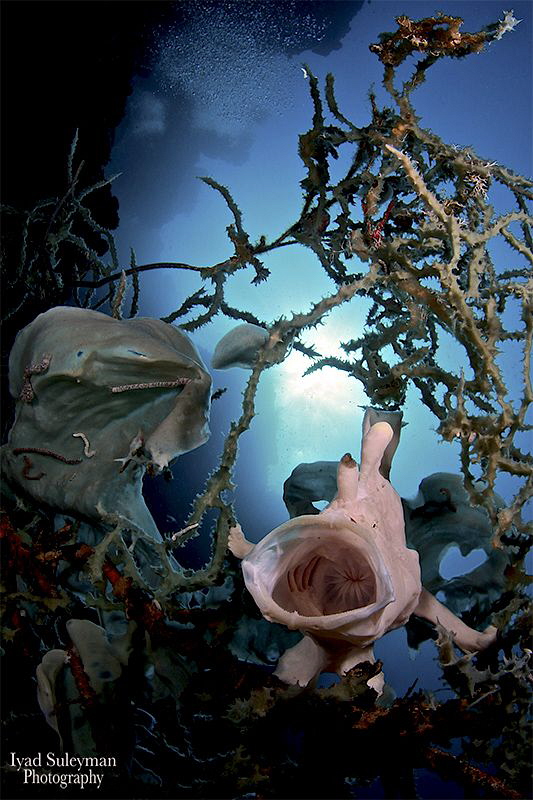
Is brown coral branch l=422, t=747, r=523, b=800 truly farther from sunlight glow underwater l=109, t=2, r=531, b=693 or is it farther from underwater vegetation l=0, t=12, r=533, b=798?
sunlight glow underwater l=109, t=2, r=531, b=693

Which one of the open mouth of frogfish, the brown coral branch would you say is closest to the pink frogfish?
the open mouth of frogfish

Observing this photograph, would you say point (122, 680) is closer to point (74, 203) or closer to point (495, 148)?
point (74, 203)

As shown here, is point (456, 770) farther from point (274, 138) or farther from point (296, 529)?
point (274, 138)

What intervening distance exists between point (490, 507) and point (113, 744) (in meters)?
1.52

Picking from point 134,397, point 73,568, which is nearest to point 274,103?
point 134,397

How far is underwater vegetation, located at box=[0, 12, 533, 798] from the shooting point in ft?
5.03

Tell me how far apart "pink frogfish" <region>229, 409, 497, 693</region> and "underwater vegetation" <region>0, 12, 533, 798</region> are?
10mm

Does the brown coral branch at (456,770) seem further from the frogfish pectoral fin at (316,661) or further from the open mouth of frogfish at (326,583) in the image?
the open mouth of frogfish at (326,583)

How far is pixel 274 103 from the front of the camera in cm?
757

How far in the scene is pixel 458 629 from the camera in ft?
6.24

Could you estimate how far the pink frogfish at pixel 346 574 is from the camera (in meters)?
1.33

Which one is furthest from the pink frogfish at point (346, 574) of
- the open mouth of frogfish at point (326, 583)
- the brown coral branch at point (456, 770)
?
the brown coral branch at point (456, 770)

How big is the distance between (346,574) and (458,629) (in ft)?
1.89

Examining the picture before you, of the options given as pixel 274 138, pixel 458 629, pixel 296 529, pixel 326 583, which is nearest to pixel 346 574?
pixel 326 583
